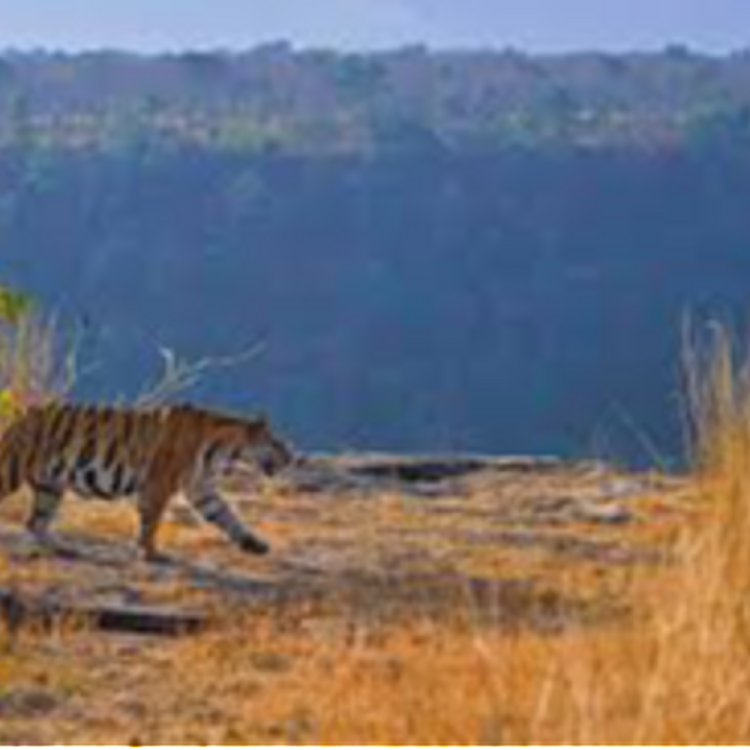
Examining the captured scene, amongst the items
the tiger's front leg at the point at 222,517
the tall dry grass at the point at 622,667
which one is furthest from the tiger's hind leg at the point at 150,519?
the tall dry grass at the point at 622,667

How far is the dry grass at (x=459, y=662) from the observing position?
16.2ft

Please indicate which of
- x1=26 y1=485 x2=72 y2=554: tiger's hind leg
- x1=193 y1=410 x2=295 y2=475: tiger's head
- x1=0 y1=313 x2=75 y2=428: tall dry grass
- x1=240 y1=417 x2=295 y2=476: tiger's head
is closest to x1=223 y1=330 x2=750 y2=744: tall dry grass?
x1=26 y1=485 x2=72 y2=554: tiger's hind leg

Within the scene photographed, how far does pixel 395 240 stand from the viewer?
53.3 meters

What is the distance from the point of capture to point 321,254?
53.9 metres

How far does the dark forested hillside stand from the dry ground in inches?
361

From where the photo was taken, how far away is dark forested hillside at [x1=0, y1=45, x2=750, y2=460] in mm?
33188

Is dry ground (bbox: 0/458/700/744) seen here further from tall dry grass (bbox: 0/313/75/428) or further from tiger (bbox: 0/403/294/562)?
tall dry grass (bbox: 0/313/75/428)

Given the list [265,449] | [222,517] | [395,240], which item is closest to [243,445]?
[265,449]

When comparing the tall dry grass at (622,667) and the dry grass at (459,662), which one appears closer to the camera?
the tall dry grass at (622,667)

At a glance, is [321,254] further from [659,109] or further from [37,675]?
[37,675]

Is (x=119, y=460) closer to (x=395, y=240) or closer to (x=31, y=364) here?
(x=31, y=364)

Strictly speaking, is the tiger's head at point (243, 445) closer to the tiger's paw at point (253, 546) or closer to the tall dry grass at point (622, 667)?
the tiger's paw at point (253, 546)

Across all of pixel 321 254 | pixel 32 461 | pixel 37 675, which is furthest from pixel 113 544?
pixel 321 254

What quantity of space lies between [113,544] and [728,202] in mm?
39347
